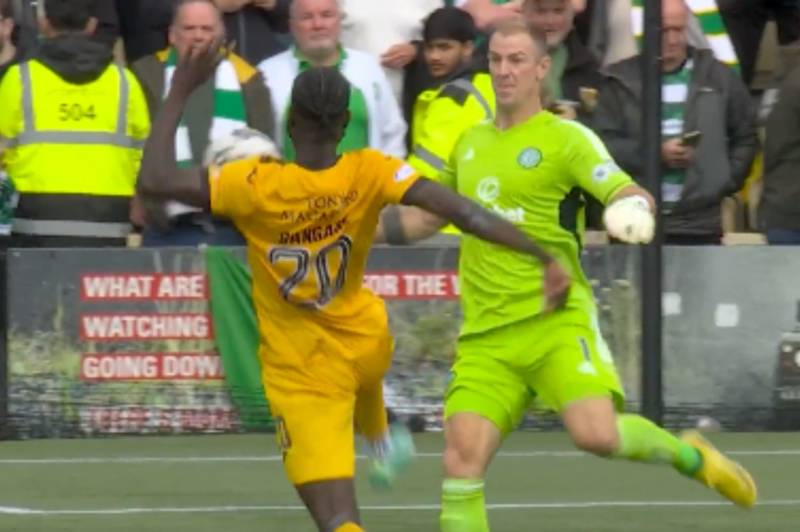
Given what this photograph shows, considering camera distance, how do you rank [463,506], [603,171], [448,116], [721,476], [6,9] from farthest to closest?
[6,9] < [448,116] < [721,476] < [603,171] < [463,506]

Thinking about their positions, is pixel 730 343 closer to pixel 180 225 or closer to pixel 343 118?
pixel 180 225

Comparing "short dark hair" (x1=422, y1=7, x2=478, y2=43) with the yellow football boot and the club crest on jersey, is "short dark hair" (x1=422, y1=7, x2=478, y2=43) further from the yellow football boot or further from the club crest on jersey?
the club crest on jersey

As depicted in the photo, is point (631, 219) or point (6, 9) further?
point (6, 9)

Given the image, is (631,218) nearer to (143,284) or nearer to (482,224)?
(482,224)

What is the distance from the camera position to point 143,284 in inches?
562

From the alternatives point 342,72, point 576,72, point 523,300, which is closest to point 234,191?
point 523,300

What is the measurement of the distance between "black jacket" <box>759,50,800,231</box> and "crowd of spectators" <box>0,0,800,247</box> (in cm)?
1

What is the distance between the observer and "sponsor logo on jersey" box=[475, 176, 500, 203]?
31.6 feet

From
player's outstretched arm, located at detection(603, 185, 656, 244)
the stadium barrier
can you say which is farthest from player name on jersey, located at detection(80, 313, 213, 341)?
player's outstretched arm, located at detection(603, 185, 656, 244)

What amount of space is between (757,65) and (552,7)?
1.80 metres

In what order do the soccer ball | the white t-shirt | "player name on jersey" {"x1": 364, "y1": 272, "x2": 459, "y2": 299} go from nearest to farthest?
the soccer ball, "player name on jersey" {"x1": 364, "y1": 272, "x2": 459, "y2": 299}, the white t-shirt

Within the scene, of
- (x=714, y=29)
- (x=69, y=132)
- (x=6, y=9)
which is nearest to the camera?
(x=69, y=132)

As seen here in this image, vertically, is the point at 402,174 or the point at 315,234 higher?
the point at 402,174

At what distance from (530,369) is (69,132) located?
4.87 m
